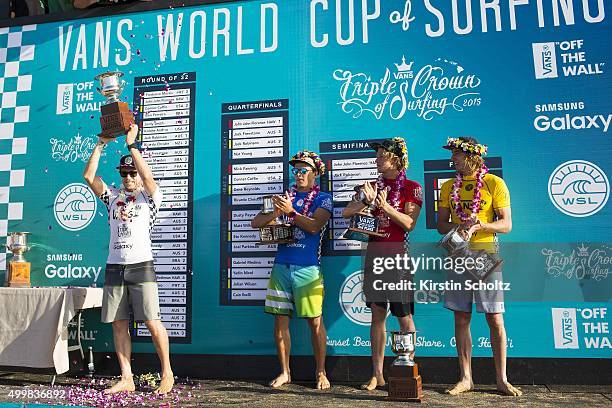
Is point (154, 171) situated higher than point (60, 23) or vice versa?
point (60, 23)

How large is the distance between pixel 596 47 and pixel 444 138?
1.41m

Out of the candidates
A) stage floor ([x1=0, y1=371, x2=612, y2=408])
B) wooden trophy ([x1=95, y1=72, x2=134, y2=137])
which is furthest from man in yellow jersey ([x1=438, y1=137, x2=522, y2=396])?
wooden trophy ([x1=95, y1=72, x2=134, y2=137])

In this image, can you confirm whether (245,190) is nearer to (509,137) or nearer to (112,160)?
(112,160)

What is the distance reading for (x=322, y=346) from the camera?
12.3 ft

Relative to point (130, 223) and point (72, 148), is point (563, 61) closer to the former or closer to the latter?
point (130, 223)

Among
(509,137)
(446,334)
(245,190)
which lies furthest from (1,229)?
(509,137)

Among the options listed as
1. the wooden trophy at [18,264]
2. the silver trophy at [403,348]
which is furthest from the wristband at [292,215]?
the wooden trophy at [18,264]

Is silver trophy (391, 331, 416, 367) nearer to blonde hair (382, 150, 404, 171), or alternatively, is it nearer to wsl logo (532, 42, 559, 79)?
blonde hair (382, 150, 404, 171)

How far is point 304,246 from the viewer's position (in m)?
3.85

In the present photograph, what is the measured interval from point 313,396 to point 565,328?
2.03m

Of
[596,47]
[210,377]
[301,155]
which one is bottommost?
[210,377]

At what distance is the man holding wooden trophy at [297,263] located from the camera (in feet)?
12.3

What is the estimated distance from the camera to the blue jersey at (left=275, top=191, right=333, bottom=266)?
382 cm

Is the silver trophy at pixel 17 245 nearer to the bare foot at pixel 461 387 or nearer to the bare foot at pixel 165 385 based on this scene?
the bare foot at pixel 165 385
